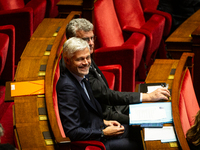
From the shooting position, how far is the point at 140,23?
105cm

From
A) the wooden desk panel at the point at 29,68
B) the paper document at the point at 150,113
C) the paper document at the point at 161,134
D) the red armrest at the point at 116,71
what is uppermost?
the wooden desk panel at the point at 29,68

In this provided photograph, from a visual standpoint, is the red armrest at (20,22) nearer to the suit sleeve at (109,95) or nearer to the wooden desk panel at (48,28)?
the wooden desk panel at (48,28)

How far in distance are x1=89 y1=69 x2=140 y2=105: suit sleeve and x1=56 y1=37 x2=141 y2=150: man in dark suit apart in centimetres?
2

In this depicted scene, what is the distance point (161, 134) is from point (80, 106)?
12 cm

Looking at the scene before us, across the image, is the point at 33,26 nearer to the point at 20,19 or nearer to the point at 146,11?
the point at 20,19

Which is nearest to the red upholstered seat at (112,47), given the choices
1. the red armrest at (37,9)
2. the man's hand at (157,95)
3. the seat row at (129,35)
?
the seat row at (129,35)

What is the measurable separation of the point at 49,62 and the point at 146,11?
2.11ft

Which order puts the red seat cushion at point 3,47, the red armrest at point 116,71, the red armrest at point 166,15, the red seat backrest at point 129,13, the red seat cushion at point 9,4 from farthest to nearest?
the red armrest at point 166,15
the red seat backrest at point 129,13
the red seat cushion at point 9,4
the red armrest at point 116,71
the red seat cushion at point 3,47

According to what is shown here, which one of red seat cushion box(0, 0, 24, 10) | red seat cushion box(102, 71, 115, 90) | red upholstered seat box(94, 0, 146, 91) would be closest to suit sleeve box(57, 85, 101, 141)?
red seat cushion box(102, 71, 115, 90)

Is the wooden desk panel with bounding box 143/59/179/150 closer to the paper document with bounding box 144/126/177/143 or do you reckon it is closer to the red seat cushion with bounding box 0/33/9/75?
the paper document with bounding box 144/126/177/143

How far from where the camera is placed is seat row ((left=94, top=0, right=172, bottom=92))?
0.79 m

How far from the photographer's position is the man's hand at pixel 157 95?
20.6 inches

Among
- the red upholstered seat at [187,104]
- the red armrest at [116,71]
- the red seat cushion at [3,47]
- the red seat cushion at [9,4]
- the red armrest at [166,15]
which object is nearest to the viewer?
the red upholstered seat at [187,104]

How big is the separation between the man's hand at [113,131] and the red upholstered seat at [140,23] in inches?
17.9
